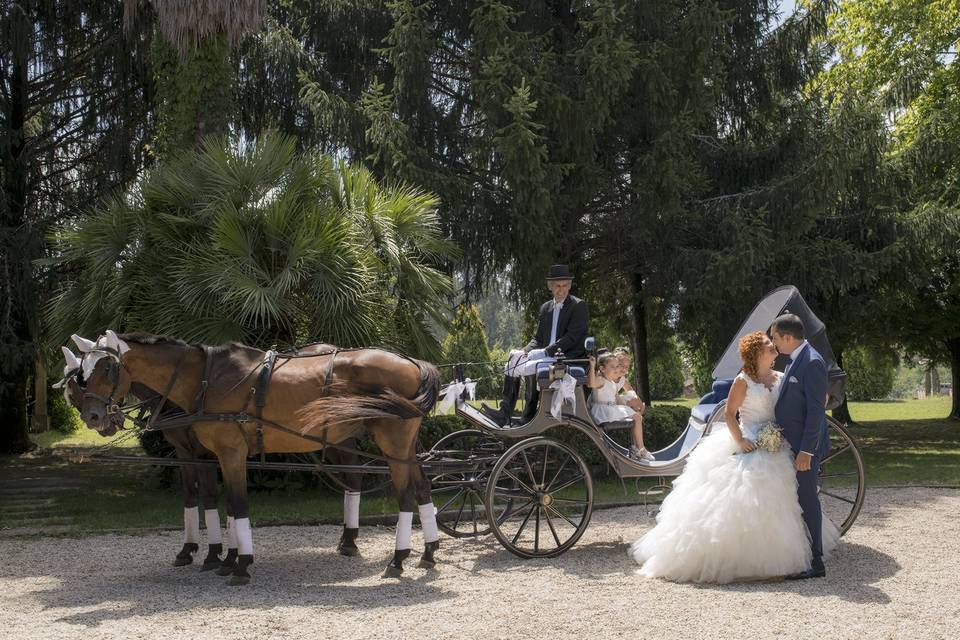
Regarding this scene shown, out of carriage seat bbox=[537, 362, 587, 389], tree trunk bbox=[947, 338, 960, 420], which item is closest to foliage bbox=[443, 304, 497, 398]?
carriage seat bbox=[537, 362, 587, 389]

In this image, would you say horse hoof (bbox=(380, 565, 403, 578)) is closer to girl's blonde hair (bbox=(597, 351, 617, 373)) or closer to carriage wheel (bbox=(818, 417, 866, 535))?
girl's blonde hair (bbox=(597, 351, 617, 373))

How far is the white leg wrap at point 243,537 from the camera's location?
22.4 ft

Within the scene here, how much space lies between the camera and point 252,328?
10.4m

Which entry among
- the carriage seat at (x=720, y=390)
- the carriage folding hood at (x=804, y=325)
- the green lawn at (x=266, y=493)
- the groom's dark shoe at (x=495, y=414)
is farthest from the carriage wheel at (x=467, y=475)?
the carriage folding hood at (x=804, y=325)

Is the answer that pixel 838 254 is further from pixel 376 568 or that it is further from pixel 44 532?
pixel 44 532

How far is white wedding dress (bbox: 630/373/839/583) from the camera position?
263 inches

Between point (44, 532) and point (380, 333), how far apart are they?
3873mm

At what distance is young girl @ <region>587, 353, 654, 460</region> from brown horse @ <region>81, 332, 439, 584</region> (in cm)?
148

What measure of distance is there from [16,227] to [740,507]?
1245 centimetres

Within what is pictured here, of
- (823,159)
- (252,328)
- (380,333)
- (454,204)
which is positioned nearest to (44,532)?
(252,328)

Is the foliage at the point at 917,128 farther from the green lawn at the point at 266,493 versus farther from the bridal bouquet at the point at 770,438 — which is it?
the bridal bouquet at the point at 770,438

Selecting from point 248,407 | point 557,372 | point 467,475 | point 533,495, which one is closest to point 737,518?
point 533,495

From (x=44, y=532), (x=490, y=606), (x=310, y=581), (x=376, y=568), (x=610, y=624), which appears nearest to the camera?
(x=610, y=624)

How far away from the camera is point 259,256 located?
400 inches
